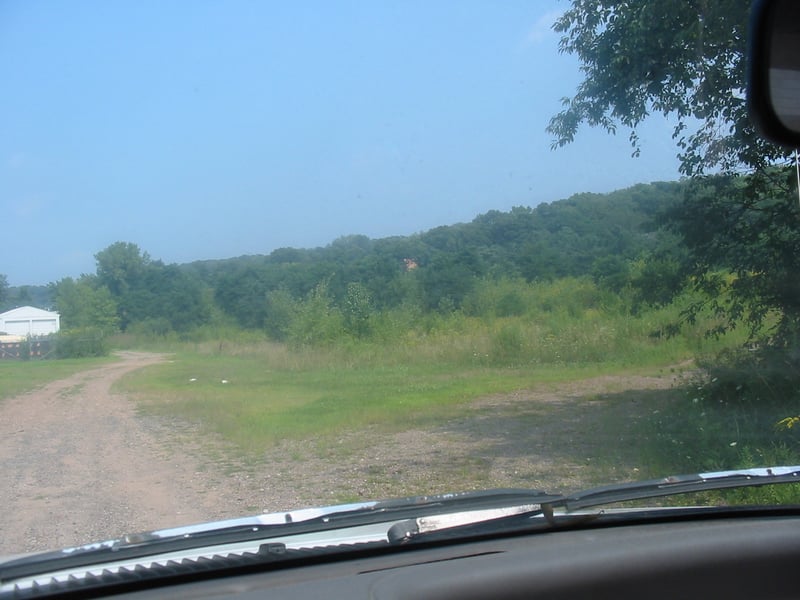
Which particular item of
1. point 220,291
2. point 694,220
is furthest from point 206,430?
point 220,291

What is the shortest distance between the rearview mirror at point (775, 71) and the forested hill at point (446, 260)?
32.9ft

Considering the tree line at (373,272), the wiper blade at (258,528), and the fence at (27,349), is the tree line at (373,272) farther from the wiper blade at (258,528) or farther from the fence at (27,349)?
the wiper blade at (258,528)

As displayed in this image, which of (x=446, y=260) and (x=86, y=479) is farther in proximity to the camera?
(x=446, y=260)

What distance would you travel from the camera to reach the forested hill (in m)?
15.9

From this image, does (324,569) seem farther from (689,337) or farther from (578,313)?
(578,313)

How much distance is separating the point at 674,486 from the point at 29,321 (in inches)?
775

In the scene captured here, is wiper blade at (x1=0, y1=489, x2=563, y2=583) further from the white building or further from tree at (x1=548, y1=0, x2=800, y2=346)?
the white building

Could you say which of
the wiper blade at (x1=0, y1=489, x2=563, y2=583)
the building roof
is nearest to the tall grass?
the building roof

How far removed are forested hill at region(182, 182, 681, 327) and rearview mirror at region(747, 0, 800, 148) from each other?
10.0 meters

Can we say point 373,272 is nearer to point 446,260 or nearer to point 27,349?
point 446,260

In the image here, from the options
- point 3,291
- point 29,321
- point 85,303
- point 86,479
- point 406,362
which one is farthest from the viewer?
point 406,362

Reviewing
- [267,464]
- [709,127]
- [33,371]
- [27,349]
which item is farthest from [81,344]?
[709,127]

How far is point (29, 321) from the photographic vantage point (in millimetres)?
20375

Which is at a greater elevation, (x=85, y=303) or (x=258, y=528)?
(x=85, y=303)
